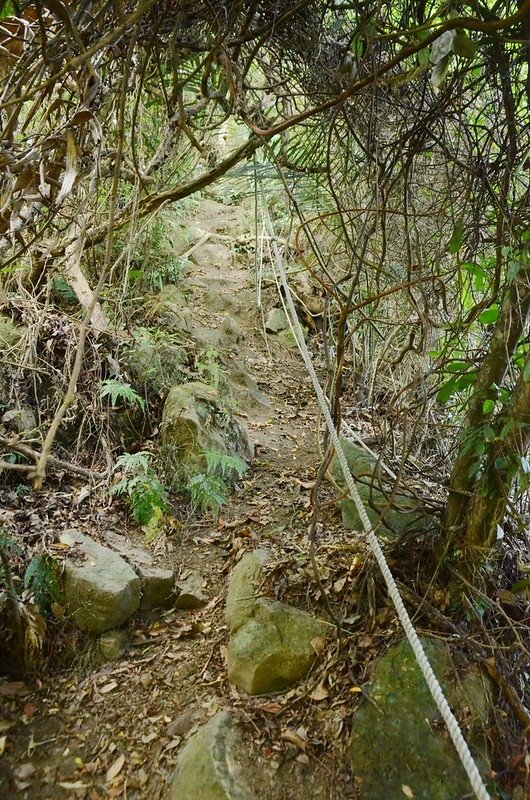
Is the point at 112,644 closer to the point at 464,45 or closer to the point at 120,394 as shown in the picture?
the point at 120,394

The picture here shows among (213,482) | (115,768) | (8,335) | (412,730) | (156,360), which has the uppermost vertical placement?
(156,360)

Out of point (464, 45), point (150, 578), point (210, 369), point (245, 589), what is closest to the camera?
point (464, 45)

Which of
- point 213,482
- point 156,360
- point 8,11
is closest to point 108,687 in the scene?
point 213,482

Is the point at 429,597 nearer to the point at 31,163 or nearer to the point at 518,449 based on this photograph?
the point at 518,449

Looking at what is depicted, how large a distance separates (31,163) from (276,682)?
233 centimetres

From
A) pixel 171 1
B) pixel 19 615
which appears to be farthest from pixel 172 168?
pixel 19 615

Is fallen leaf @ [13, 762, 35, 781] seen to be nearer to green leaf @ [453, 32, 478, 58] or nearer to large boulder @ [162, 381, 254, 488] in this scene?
large boulder @ [162, 381, 254, 488]

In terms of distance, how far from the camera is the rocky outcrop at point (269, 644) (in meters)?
2.38

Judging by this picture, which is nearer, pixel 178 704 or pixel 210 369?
pixel 178 704

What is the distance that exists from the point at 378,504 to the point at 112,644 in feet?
5.38

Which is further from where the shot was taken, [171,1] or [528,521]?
[528,521]

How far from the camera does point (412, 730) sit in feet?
6.78

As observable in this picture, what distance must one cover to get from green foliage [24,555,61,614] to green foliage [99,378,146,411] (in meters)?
1.28

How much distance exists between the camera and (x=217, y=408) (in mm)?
4289
